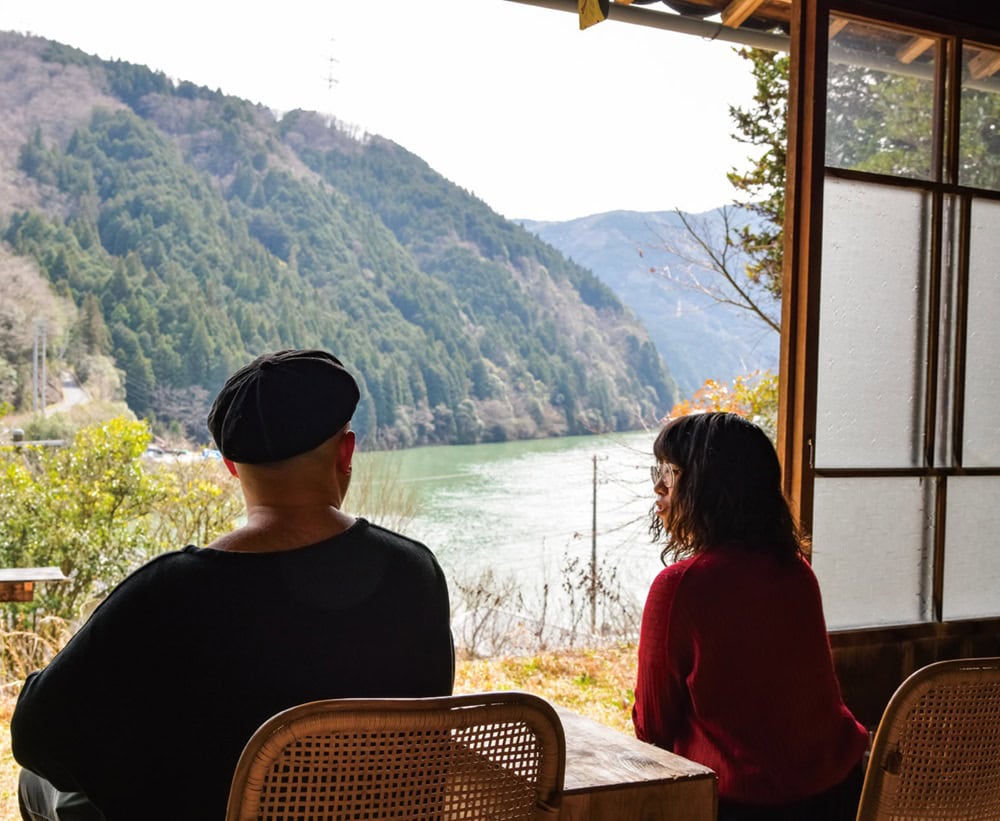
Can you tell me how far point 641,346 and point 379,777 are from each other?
24.5 meters

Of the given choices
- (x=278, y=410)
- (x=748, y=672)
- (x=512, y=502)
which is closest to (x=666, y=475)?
(x=748, y=672)

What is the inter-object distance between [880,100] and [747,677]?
2.20 meters

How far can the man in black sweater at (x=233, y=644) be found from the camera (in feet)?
3.50

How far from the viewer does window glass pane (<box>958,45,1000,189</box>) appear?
3.19 m

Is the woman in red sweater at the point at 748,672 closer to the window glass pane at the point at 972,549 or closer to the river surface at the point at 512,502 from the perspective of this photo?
the window glass pane at the point at 972,549

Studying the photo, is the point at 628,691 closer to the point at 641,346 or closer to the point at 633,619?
the point at 633,619

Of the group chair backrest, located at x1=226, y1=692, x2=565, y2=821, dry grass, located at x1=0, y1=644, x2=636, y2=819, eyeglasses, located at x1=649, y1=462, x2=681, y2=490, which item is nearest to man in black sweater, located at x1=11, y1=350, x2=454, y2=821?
chair backrest, located at x1=226, y1=692, x2=565, y2=821

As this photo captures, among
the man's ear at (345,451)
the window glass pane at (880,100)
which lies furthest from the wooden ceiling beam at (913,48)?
the man's ear at (345,451)

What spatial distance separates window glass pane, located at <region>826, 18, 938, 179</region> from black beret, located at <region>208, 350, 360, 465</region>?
7.28 feet

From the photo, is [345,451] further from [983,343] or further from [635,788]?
[983,343]

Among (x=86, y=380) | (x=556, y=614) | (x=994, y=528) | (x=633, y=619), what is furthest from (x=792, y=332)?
(x=86, y=380)

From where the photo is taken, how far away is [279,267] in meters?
21.2

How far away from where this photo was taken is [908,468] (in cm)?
310

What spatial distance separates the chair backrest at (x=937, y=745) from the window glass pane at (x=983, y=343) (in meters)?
2.14
